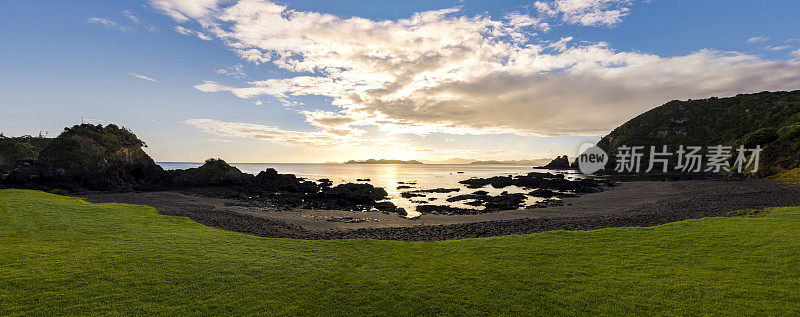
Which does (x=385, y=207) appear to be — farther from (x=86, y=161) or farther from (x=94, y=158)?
(x=86, y=161)

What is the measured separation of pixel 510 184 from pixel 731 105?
11662cm

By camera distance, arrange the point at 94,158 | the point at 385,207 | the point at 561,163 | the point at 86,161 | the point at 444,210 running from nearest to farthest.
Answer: the point at 444,210 → the point at 385,207 → the point at 86,161 → the point at 94,158 → the point at 561,163

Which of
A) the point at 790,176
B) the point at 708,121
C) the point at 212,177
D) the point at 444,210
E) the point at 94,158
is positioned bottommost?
the point at 444,210

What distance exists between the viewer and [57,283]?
6.79 metres

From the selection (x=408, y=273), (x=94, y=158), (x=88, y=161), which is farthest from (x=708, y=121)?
(x=88, y=161)

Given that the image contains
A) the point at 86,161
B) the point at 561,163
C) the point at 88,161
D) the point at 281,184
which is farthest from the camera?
the point at 561,163

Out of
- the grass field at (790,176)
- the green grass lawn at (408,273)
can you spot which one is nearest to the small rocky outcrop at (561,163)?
the grass field at (790,176)

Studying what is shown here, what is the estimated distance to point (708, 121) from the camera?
111 m

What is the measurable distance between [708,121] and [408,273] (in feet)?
505

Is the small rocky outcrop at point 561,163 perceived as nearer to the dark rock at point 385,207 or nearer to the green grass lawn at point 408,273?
the dark rock at point 385,207

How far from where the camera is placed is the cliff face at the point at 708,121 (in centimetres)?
9238

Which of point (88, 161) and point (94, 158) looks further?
point (94, 158)

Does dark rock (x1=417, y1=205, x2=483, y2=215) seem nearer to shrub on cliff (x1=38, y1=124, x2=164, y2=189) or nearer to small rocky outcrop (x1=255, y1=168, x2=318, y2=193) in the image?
small rocky outcrop (x1=255, y1=168, x2=318, y2=193)

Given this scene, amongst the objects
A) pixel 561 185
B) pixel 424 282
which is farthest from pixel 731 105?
pixel 424 282
